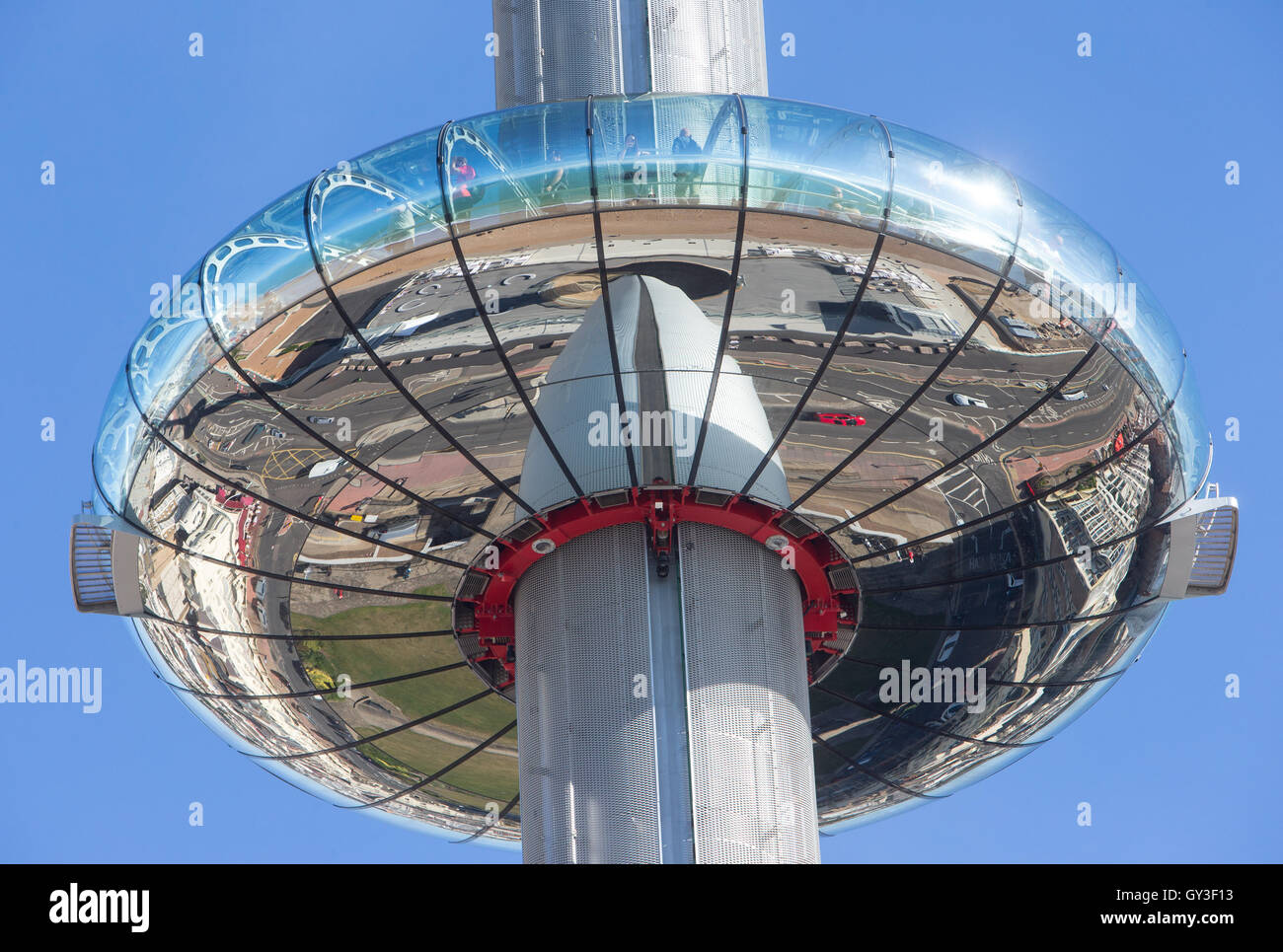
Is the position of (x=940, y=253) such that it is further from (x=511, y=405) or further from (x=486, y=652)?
(x=486, y=652)

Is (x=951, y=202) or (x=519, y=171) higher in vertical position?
(x=519, y=171)

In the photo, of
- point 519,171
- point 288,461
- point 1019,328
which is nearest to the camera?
point 519,171

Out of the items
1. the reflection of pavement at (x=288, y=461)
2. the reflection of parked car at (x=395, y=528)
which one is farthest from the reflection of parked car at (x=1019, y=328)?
the reflection of pavement at (x=288, y=461)

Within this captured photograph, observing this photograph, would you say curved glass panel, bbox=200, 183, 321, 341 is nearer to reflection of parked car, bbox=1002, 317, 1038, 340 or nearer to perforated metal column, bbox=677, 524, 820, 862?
perforated metal column, bbox=677, 524, 820, 862

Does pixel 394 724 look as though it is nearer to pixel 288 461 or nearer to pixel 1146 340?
pixel 288 461

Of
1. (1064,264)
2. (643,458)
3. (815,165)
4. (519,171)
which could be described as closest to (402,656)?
(643,458)

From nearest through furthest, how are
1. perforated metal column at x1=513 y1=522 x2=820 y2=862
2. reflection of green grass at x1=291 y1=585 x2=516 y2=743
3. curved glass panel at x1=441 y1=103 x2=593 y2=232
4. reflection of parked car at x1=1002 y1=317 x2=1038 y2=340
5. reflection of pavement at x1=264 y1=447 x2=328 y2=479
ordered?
curved glass panel at x1=441 y1=103 x2=593 y2=232, perforated metal column at x1=513 y1=522 x2=820 y2=862, reflection of parked car at x1=1002 y1=317 x2=1038 y2=340, reflection of pavement at x1=264 y1=447 x2=328 y2=479, reflection of green grass at x1=291 y1=585 x2=516 y2=743

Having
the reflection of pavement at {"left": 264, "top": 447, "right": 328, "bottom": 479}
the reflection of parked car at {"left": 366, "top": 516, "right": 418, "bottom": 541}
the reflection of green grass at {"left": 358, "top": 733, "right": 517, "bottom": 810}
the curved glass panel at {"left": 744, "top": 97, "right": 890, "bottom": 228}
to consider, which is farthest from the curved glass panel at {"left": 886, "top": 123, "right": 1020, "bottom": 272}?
the reflection of green grass at {"left": 358, "top": 733, "right": 517, "bottom": 810}
